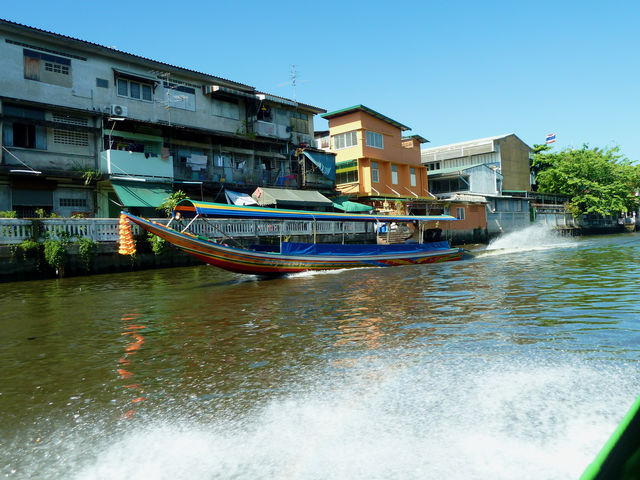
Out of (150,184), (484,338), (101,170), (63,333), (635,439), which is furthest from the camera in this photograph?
(150,184)

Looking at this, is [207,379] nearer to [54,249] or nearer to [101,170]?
[54,249]

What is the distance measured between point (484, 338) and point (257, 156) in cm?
2454

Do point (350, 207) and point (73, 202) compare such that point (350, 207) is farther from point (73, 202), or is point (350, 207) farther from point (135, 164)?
point (73, 202)

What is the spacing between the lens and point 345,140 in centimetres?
3441

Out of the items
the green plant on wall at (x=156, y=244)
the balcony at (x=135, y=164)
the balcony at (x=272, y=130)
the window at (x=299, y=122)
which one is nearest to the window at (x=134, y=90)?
the balcony at (x=135, y=164)

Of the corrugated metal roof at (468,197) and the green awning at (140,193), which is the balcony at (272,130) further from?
the corrugated metal roof at (468,197)

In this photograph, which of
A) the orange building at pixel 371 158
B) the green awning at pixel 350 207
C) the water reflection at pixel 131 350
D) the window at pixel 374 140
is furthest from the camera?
the window at pixel 374 140

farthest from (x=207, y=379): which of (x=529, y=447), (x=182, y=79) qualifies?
(x=182, y=79)

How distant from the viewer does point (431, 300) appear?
10250mm

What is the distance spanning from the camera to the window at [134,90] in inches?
899

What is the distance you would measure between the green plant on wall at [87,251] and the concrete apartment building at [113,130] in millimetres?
4047

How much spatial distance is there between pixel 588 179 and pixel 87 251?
47280 millimetres

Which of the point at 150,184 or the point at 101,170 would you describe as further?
the point at 150,184

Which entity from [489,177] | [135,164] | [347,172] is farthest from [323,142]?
[135,164]
